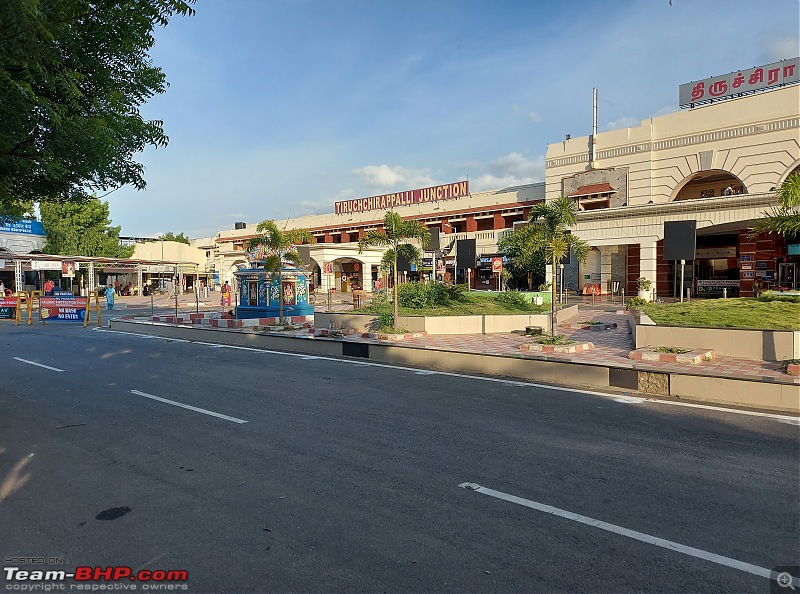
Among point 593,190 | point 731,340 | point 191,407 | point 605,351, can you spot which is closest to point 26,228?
point 593,190

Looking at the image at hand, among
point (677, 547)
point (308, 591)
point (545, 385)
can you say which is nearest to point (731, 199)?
point (545, 385)

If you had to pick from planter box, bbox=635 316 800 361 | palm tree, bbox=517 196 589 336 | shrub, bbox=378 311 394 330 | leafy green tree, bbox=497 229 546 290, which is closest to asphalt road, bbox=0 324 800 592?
planter box, bbox=635 316 800 361

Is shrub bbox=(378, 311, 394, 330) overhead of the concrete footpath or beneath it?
overhead

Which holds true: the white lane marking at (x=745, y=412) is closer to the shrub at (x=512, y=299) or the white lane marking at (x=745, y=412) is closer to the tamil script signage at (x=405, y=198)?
the shrub at (x=512, y=299)

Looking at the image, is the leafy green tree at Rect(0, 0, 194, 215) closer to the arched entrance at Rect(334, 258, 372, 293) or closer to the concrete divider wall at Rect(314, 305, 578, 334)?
the concrete divider wall at Rect(314, 305, 578, 334)

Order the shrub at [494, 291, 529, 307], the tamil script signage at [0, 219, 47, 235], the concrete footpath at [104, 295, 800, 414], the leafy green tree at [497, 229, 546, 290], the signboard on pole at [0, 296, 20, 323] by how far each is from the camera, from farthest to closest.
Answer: the tamil script signage at [0, 219, 47, 235] < the leafy green tree at [497, 229, 546, 290] < the signboard on pole at [0, 296, 20, 323] < the shrub at [494, 291, 529, 307] < the concrete footpath at [104, 295, 800, 414]

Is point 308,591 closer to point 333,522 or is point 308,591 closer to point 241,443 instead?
point 333,522

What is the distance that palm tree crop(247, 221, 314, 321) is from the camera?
79.0 feet

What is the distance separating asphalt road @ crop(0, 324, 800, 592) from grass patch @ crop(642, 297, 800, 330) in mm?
7094

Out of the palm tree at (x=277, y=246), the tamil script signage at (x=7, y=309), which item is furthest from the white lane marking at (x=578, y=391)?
the tamil script signage at (x=7, y=309)

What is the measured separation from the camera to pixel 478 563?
3803 mm

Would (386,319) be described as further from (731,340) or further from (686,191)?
(686,191)

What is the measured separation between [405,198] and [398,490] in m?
54.4

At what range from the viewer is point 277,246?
80.5 ft
